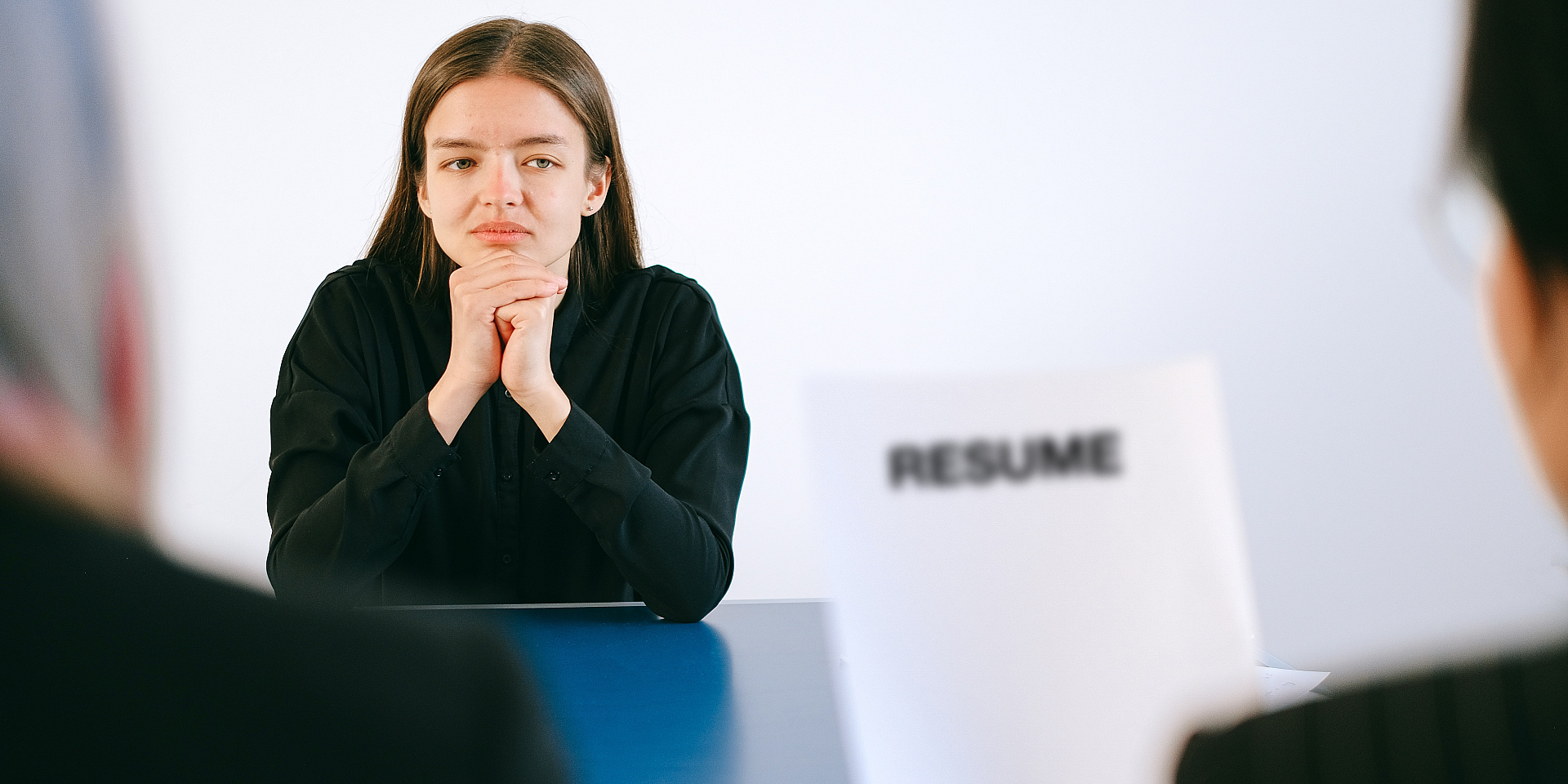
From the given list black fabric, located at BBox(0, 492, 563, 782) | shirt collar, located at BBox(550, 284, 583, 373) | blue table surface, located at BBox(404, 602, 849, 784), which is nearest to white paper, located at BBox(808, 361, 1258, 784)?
black fabric, located at BBox(0, 492, 563, 782)

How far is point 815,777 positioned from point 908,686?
250 millimetres

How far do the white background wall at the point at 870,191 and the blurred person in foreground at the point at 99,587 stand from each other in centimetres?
229

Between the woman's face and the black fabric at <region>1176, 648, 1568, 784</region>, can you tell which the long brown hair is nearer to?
the woman's face

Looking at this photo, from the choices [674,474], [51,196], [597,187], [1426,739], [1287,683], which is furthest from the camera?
[597,187]

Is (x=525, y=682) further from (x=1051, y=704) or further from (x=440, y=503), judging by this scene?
(x=440, y=503)

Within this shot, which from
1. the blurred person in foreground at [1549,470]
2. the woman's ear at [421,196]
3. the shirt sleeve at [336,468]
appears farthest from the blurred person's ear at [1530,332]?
the woman's ear at [421,196]

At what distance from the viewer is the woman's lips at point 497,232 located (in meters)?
1.24

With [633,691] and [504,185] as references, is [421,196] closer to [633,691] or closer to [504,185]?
[504,185]

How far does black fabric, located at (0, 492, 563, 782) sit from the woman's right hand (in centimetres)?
80

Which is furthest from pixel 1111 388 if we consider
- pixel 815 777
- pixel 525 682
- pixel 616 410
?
pixel 616 410

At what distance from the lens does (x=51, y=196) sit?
20cm

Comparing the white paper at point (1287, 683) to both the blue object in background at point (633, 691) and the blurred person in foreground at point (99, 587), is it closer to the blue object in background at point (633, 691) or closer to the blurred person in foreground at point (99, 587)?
the blue object in background at point (633, 691)

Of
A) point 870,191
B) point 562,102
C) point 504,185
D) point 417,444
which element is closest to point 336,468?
point 417,444

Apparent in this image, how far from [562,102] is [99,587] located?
1162mm
